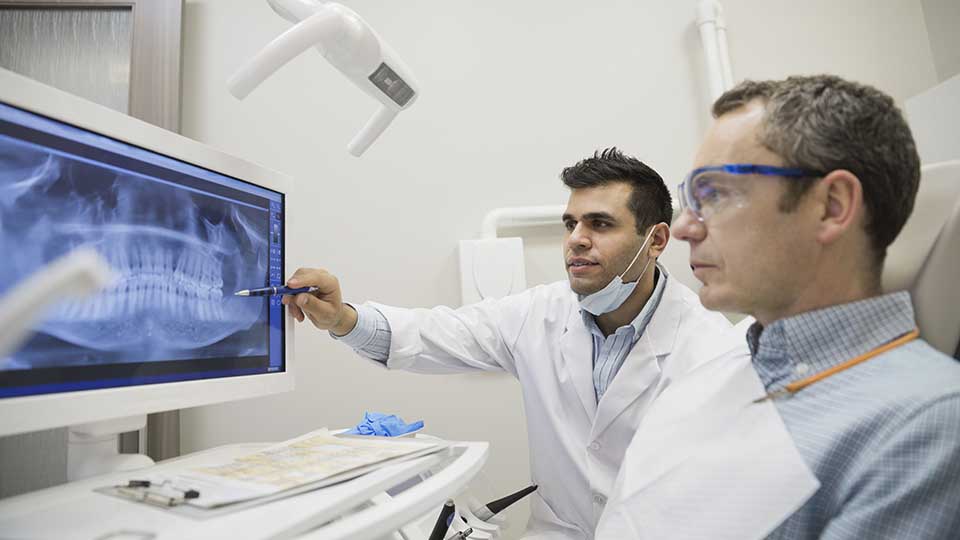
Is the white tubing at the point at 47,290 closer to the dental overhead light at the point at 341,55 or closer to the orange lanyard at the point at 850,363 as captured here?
the dental overhead light at the point at 341,55

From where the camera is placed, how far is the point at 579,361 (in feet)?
4.55

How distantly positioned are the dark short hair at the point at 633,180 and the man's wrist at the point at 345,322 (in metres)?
0.71

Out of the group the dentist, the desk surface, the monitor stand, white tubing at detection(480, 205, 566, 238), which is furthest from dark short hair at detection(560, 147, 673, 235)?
the monitor stand

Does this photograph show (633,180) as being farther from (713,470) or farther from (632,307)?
(713,470)

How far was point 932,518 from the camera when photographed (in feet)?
1.74

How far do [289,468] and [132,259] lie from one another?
0.35m

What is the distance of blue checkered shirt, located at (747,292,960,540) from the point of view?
1.77 feet

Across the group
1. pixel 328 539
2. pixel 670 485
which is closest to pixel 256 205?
pixel 328 539

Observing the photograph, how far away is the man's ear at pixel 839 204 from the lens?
27.8 inches

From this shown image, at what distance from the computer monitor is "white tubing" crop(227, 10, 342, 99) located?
0.13 m

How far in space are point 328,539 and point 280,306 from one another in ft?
1.89

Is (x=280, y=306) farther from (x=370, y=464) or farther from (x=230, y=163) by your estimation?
(x=370, y=464)

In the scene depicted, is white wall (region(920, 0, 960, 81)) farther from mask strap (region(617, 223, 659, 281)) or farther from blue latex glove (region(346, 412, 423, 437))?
blue latex glove (region(346, 412, 423, 437))

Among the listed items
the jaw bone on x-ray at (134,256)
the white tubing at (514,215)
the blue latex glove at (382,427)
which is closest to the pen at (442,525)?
the blue latex glove at (382,427)
